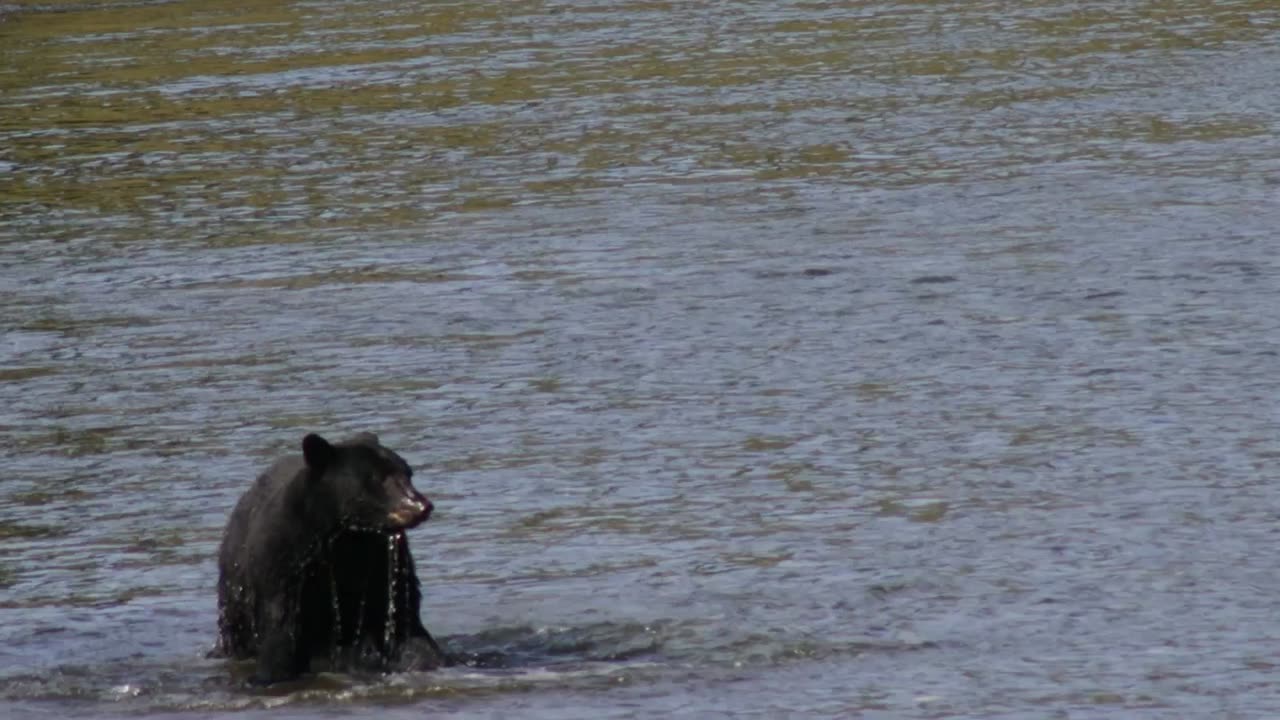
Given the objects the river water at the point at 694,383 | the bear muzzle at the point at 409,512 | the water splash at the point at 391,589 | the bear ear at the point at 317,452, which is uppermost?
the bear ear at the point at 317,452

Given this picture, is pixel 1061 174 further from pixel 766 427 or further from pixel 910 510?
pixel 910 510

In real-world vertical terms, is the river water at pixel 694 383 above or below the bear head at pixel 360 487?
below

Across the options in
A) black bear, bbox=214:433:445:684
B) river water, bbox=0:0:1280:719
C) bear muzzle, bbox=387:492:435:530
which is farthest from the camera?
river water, bbox=0:0:1280:719

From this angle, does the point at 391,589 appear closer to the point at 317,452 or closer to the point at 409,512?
the point at 409,512

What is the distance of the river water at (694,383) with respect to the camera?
8023mm

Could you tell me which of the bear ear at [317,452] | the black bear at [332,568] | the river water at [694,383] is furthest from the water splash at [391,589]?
the bear ear at [317,452]

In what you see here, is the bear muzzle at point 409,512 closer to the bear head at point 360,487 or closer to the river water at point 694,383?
the bear head at point 360,487

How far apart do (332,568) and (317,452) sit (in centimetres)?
35

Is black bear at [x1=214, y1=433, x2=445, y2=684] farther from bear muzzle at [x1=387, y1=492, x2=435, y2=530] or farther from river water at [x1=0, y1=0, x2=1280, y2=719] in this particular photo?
river water at [x1=0, y1=0, x2=1280, y2=719]

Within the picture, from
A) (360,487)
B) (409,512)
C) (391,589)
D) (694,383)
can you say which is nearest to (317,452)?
(360,487)

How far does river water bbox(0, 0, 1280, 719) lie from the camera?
802 cm

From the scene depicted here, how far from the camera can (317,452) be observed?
7.65 meters

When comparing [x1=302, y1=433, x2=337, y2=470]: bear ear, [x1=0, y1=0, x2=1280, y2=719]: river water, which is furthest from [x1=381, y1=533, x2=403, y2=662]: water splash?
[x1=302, y1=433, x2=337, y2=470]: bear ear

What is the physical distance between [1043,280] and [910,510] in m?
4.57
